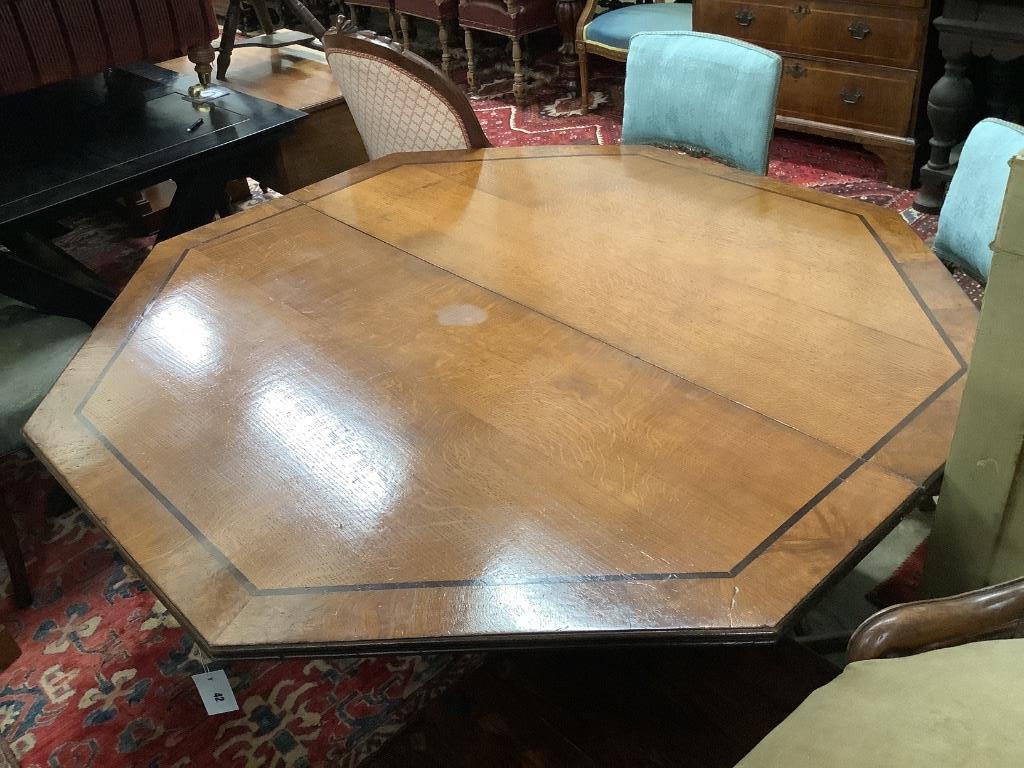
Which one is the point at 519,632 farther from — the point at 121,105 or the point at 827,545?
the point at 121,105

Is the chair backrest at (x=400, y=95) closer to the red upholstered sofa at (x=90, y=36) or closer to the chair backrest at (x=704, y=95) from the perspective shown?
the chair backrest at (x=704, y=95)

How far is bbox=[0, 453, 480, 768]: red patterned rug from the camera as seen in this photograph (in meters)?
1.38

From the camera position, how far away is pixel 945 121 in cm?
246

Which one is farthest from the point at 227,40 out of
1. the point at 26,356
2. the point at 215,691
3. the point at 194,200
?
the point at 215,691

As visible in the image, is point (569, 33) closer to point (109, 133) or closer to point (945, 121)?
point (945, 121)

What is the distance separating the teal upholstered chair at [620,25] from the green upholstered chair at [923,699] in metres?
2.65

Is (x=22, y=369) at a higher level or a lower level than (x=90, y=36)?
lower

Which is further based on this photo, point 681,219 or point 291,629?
point 681,219

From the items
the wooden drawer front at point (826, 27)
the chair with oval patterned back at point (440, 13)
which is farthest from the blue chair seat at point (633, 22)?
the chair with oval patterned back at point (440, 13)

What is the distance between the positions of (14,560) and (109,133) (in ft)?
3.97

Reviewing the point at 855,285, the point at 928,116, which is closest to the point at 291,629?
the point at 855,285

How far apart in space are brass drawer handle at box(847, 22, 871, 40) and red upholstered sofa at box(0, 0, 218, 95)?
1.86m

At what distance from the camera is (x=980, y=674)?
66 centimetres

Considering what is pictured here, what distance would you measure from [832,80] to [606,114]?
0.99 metres
